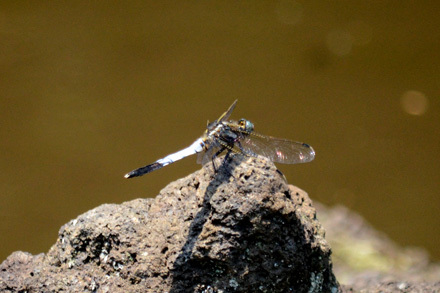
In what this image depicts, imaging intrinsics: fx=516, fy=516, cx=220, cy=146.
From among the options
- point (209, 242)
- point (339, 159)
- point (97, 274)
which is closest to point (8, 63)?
point (339, 159)

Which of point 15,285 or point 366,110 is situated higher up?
point 366,110

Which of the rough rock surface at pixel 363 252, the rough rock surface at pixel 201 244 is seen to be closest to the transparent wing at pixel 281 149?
the rough rock surface at pixel 201 244

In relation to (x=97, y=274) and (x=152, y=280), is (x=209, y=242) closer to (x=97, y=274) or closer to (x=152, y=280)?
(x=152, y=280)

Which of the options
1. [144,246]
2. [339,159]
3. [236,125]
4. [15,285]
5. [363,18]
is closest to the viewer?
[144,246]

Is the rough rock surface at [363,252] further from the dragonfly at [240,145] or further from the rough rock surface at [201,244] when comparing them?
the rough rock surface at [201,244]

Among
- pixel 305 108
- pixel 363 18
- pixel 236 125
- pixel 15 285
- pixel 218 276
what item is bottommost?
pixel 15 285

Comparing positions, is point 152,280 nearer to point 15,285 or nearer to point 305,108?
point 15,285

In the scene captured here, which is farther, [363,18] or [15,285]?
[363,18]

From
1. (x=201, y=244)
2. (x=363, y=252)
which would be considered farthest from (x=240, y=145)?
(x=363, y=252)

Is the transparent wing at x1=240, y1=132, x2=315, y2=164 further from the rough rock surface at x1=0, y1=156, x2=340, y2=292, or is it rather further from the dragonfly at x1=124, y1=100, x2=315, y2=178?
the rough rock surface at x1=0, y1=156, x2=340, y2=292

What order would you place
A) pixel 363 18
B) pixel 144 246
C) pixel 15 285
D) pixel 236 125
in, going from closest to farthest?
pixel 144 246
pixel 15 285
pixel 236 125
pixel 363 18
